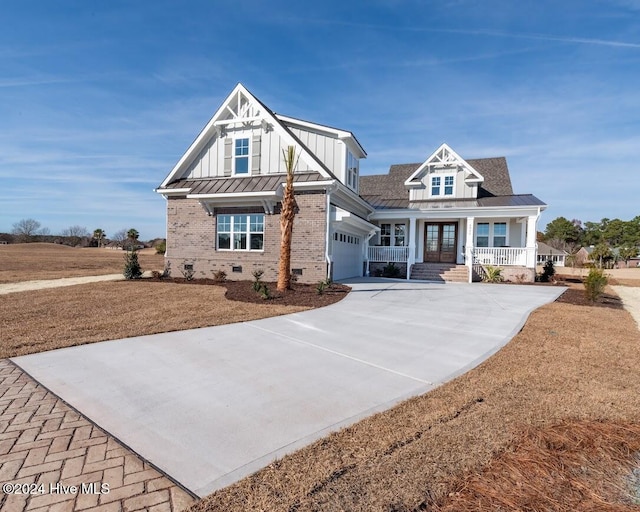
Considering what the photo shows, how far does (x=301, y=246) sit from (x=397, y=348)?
9.60m

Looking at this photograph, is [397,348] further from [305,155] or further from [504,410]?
→ [305,155]

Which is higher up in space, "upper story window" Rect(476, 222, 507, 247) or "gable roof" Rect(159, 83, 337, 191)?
"gable roof" Rect(159, 83, 337, 191)

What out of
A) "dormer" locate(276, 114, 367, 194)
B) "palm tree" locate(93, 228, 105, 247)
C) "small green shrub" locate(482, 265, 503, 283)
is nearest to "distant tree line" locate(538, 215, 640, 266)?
"small green shrub" locate(482, 265, 503, 283)

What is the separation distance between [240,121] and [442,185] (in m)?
12.5

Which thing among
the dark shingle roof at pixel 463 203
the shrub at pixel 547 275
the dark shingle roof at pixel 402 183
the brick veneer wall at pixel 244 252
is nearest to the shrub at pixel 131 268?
the brick veneer wall at pixel 244 252

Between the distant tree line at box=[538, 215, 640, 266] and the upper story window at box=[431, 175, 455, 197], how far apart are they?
58684mm

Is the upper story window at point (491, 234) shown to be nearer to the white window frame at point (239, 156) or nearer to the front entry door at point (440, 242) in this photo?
the front entry door at point (440, 242)

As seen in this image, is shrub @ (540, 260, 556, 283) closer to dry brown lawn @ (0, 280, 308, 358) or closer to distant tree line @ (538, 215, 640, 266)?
dry brown lawn @ (0, 280, 308, 358)

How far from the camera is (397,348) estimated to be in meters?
6.21

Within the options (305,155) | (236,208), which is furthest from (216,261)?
(305,155)

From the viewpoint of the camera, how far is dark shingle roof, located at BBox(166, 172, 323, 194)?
1535 cm

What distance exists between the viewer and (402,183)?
81.8 feet

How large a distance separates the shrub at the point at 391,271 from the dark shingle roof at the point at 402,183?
12.6ft

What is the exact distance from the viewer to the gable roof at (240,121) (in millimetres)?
15836
